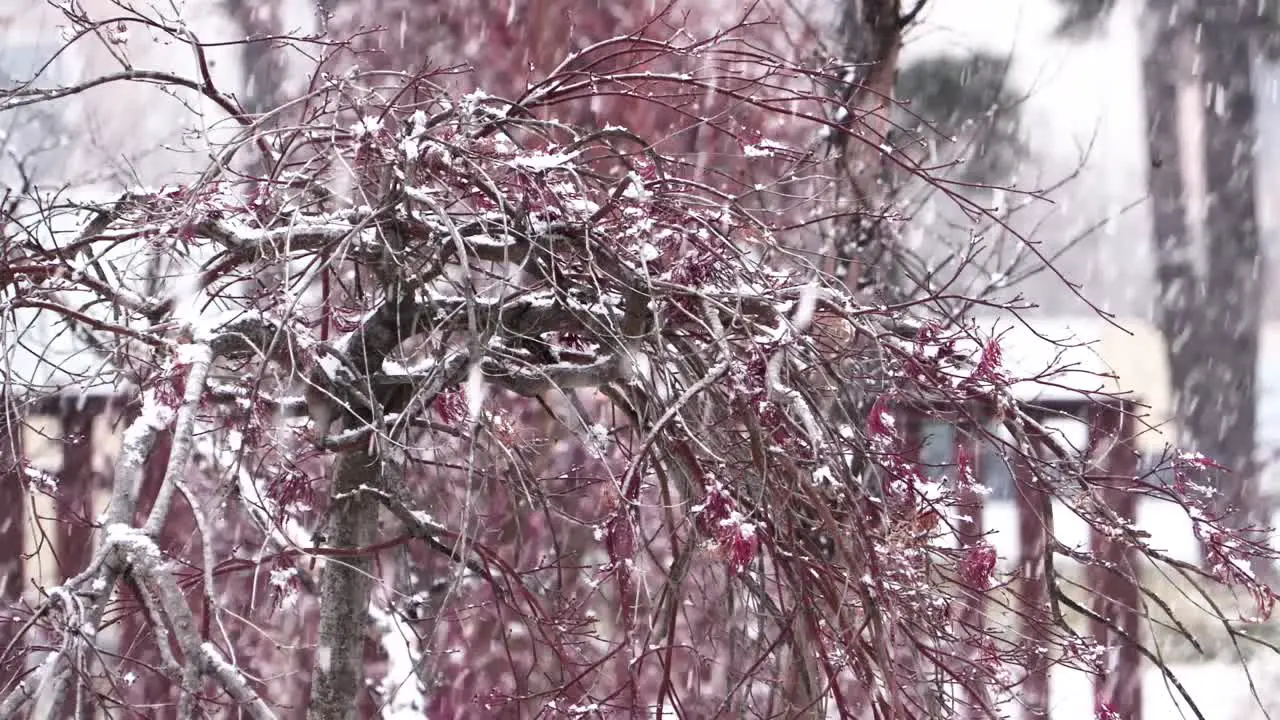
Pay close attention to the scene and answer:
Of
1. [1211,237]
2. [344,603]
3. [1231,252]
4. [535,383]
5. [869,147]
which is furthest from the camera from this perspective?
[1211,237]

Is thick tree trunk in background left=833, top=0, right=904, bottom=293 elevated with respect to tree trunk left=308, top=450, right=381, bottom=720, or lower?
elevated

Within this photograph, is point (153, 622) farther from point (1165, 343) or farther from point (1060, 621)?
point (1165, 343)

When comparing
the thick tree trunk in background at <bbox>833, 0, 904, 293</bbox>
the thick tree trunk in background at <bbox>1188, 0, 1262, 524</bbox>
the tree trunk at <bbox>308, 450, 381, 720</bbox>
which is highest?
the thick tree trunk in background at <bbox>1188, 0, 1262, 524</bbox>

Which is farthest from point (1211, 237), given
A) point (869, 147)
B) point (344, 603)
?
point (344, 603)

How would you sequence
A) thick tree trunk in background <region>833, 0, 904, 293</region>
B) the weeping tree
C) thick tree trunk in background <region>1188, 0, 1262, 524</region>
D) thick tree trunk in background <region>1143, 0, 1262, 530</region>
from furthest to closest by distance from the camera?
thick tree trunk in background <region>1143, 0, 1262, 530</region> → thick tree trunk in background <region>1188, 0, 1262, 524</region> → thick tree trunk in background <region>833, 0, 904, 293</region> → the weeping tree

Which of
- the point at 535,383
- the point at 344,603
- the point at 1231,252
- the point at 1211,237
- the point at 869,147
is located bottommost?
the point at 344,603

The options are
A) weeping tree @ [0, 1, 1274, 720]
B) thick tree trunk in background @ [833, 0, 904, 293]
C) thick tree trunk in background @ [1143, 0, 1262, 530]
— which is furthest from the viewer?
thick tree trunk in background @ [1143, 0, 1262, 530]

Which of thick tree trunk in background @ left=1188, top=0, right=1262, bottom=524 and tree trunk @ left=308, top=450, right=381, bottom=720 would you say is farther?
thick tree trunk in background @ left=1188, top=0, right=1262, bottom=524

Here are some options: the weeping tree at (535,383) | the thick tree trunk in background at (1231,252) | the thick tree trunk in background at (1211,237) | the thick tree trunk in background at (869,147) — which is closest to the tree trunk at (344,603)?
the weeping tree at (535,383)

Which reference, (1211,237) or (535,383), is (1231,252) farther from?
(535,383)

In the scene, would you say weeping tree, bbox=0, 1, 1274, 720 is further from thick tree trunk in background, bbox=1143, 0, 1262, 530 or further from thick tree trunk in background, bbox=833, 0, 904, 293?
thick tree trunk in background, bbox=1143, 0, 1262, 530

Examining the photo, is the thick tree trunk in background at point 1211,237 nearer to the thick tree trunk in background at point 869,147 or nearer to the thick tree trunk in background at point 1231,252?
the thick tree trunk in background at point 1231,252

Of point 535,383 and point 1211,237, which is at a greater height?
point 1211,237

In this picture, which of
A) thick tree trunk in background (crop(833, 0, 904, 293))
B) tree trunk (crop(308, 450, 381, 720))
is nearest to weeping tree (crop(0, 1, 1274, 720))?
tree trunk (crop(308, 450, 381, 720))
